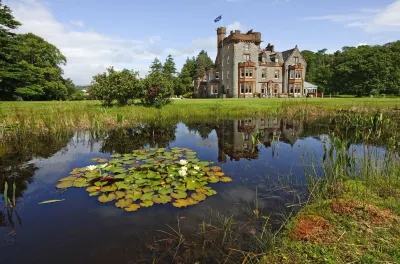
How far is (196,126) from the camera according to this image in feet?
52.9

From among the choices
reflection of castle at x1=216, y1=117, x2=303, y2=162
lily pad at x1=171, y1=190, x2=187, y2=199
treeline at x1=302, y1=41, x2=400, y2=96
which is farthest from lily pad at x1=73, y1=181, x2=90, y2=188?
treeline at x1=302, y1=41, x2=400, y2=96

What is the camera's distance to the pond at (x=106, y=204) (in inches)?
146

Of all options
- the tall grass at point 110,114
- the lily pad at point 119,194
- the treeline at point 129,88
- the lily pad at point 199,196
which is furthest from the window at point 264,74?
the lily pad at point 119,194

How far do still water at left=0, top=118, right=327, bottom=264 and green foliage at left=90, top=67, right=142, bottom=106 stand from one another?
1017 cm

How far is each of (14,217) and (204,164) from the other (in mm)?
4760

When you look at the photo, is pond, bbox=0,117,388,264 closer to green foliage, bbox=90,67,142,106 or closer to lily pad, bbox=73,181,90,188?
lily pad, bbox=73,181,90,188

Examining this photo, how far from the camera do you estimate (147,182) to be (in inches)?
231

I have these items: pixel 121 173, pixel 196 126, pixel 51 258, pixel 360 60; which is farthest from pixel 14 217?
pixel 360 60

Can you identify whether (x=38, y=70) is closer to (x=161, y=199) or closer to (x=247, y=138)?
(x=247, y=138)

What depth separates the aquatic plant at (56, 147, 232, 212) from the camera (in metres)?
5.11

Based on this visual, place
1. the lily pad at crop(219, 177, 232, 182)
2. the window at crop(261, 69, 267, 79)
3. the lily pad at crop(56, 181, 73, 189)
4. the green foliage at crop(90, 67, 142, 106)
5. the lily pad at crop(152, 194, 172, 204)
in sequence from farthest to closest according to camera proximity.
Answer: the window at crop(261, 69, 267, 79), the green foliage at crop(90, 67, 142, 106), the lily pad at crop(219, 177, 232, 182), the lily pad at crop(56, 181, 73, 189), the lily pad at crop(152, 194, 172, 204)

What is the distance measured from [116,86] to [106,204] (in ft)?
55.4

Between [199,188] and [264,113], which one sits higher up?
[264,113]

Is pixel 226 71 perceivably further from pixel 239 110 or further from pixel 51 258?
pixel 51 258
